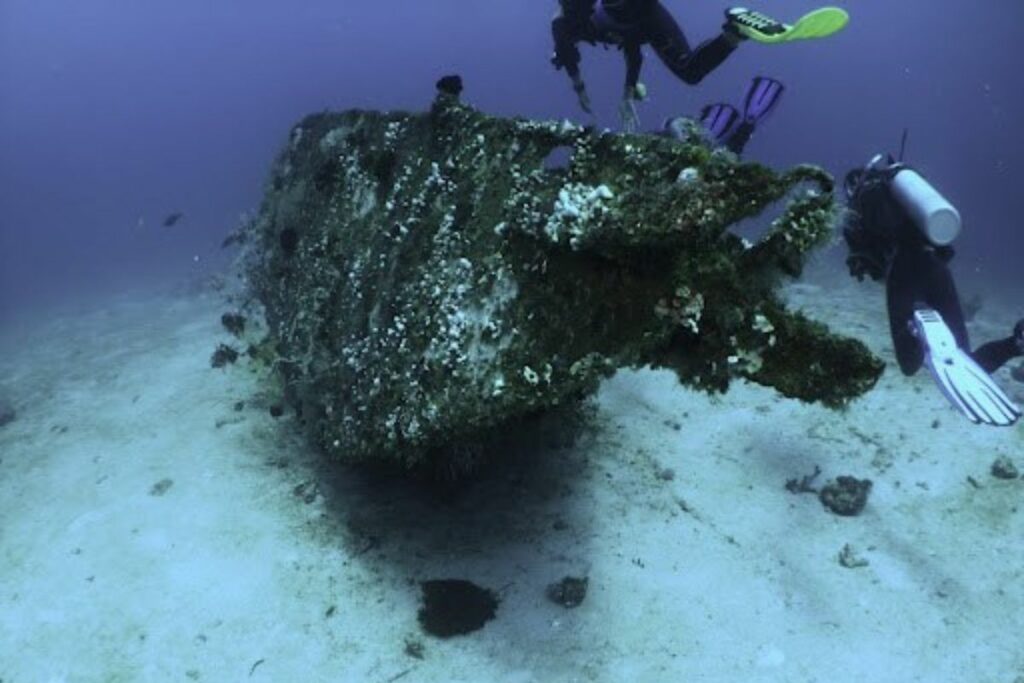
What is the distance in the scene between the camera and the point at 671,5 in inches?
3312

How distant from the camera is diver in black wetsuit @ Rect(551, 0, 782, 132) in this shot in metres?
8.27

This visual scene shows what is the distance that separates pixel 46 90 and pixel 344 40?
97.1 m

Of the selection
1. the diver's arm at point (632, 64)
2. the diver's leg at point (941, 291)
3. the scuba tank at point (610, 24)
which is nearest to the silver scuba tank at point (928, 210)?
the diver's leg at point (941, 291)

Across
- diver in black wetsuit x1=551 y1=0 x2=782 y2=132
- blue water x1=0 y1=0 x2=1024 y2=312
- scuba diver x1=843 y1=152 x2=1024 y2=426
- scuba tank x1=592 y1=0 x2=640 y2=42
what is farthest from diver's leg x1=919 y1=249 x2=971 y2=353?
blue water x1=0 y1=0 x2=1024 y2=312

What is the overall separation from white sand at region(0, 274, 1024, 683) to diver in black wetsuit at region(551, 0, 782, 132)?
3.54 metres

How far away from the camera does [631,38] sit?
8.60 m

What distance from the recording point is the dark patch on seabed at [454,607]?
18.2 feet

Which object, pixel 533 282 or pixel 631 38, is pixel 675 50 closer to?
pixel 631 38

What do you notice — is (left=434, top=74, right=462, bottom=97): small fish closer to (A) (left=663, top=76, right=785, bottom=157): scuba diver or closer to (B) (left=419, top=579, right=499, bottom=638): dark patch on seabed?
(A) (left=663, top=76, right=785, bottom=157): scuba diver

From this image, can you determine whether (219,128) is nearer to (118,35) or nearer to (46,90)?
(118,35)

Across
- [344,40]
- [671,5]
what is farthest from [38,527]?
[344,40]

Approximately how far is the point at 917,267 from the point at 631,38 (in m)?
4.12

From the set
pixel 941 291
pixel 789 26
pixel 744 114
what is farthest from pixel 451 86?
pixel 941 291

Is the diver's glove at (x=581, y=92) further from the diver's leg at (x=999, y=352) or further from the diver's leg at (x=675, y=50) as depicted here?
the diver's leg at (x=999, y=352)
